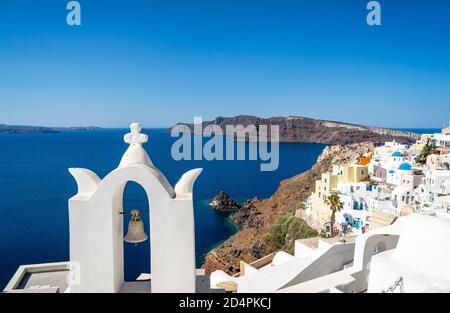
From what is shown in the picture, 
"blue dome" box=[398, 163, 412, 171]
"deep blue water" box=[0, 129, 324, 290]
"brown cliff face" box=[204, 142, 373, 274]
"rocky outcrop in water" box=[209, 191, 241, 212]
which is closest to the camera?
"brown cliff face" box=[204, 142, 373, 274]

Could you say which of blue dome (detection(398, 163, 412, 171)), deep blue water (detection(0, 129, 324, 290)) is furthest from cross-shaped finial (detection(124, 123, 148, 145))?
blue dome (detection(398, 163, 412, 171))

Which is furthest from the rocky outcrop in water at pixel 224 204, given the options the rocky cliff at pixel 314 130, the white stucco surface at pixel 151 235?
the rocky cliff at pixel 314 130

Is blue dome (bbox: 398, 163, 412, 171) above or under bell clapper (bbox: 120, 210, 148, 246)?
under

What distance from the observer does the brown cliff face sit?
2711cm

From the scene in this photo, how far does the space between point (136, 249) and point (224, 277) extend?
2261 cm

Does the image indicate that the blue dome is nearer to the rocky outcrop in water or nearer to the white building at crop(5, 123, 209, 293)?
the rocky outcrop in water

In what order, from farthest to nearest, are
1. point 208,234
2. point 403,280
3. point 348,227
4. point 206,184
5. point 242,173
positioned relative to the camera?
1. point 242,173
2. point 206,184
3. point 208,234
4. point 348,227
5. point 403,280

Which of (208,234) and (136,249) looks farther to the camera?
(208,234)

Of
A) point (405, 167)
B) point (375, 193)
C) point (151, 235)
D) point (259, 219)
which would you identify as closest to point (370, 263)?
point (151, 235)

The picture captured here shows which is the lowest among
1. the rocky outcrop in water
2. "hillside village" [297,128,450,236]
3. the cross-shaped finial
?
the rocky outcrop in water
